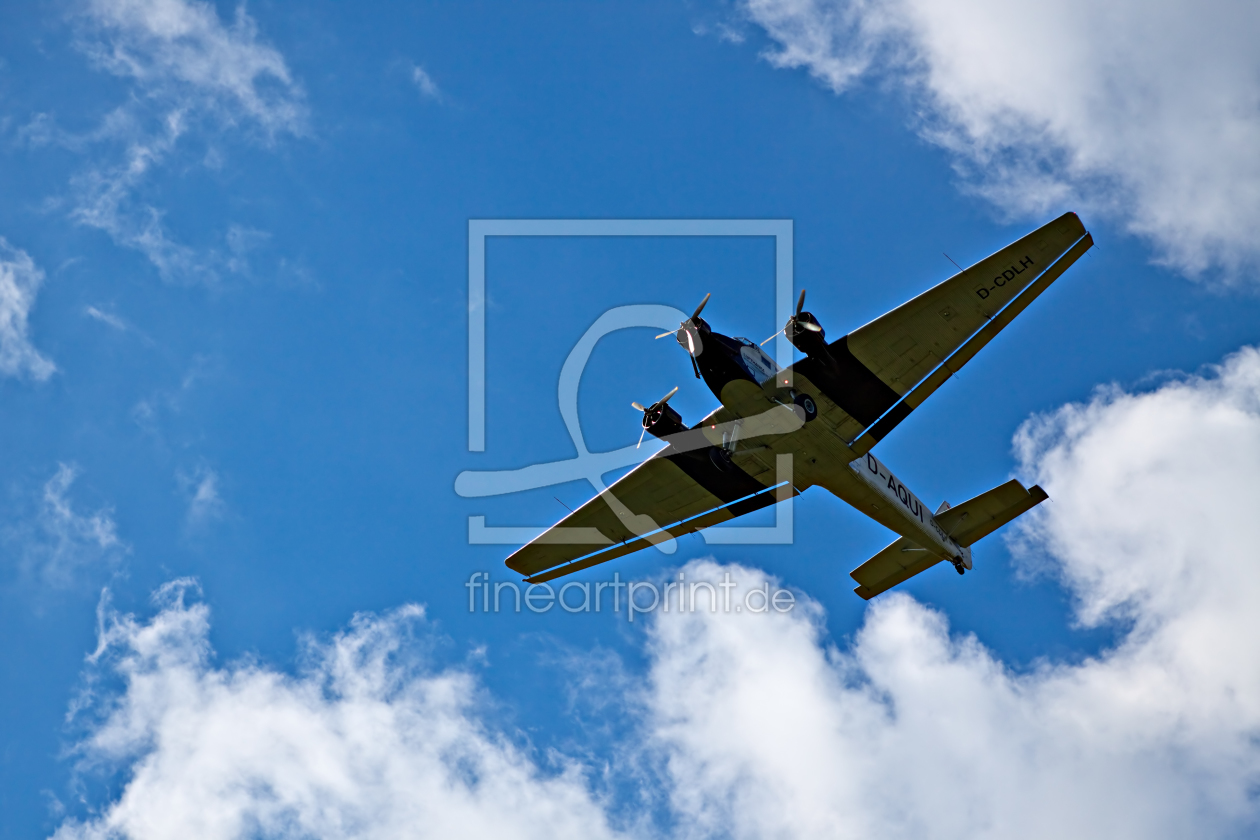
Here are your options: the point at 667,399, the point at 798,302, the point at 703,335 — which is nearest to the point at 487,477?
the point at 667,399

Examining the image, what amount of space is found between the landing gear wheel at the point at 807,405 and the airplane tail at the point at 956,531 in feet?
26.9

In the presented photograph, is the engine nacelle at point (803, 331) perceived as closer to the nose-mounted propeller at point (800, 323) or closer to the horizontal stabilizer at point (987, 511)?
the nose-mounted propeller at point (800, 323)

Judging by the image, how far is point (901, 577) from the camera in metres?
41.6

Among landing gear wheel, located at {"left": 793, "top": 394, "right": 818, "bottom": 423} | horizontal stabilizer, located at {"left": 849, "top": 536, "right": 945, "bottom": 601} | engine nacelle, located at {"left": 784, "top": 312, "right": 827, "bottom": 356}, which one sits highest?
engine nacelle, located at {"left": 784, "top": 312, "right": 827, "bottom": 356}

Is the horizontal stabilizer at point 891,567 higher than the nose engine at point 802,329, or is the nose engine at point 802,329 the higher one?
the nose engine at point 802,329

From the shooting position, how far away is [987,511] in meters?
39.7

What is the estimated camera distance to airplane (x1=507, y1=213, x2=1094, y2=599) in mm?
34375

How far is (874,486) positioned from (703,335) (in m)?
9.00

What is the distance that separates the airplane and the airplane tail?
0.05 metres

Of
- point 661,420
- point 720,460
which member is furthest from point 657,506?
point 661,420

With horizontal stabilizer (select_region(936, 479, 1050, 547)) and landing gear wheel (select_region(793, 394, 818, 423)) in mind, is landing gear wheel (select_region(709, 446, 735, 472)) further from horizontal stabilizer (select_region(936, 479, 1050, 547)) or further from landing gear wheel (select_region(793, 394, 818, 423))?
horizontal stabilizer (select_region(936, 479, 1050, 547))

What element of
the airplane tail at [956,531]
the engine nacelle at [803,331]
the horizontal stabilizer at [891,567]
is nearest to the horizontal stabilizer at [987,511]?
the airplane tail at [956,531]

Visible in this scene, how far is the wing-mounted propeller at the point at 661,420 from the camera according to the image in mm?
35812

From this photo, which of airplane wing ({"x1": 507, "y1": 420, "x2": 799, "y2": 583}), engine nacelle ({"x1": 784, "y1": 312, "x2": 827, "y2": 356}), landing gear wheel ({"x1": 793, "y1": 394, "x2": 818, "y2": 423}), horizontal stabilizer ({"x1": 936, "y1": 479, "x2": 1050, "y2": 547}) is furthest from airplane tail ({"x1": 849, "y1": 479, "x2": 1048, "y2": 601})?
engine nacelle ({"x1": 784, "y1": 312, "x2": 827, "y2": 356})
